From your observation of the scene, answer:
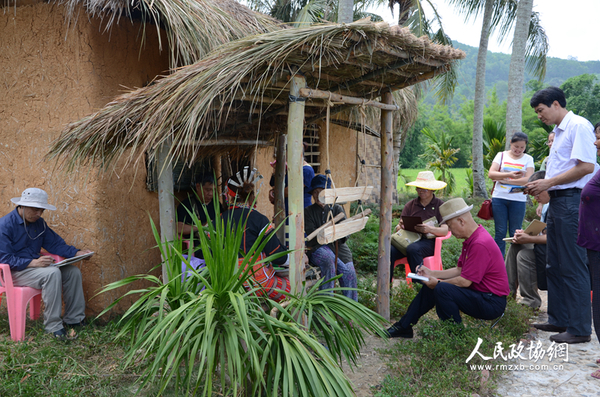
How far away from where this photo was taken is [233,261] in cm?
259

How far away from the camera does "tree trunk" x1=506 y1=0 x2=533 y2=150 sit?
418 inches

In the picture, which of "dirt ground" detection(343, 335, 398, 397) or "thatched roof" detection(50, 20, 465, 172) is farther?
"dirt ground" detection(343, 335, 398, 397)

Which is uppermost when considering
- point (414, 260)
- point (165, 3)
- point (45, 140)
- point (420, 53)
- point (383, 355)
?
point (165, 3)

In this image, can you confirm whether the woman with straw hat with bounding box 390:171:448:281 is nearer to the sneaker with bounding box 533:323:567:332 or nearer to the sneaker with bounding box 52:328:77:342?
the sneaker with bounding box 533:323:567:332

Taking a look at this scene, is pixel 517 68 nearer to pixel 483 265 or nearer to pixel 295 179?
pixel 483 265

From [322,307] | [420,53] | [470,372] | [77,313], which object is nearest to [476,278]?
[470,372]

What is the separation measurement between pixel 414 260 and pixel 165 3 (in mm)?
3814

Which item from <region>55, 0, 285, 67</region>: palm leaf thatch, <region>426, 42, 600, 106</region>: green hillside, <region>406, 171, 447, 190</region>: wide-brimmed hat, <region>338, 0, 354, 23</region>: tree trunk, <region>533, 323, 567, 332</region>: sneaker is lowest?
<region>533, 323, 567, 332</region>: sneaker

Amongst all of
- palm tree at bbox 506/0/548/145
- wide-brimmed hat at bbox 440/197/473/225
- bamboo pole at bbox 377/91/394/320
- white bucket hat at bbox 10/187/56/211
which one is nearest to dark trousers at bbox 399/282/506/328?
wide-brimmed hat at bbox 440/197/473/225

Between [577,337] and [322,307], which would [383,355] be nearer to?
[322,307]

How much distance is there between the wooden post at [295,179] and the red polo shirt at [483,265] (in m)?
1.41

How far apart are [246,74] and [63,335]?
295 cm

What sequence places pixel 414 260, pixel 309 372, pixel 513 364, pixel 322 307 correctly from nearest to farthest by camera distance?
1. pixel 309 372
2. pixel 322 307
3. pixel 513 364
4. pixel 414 260

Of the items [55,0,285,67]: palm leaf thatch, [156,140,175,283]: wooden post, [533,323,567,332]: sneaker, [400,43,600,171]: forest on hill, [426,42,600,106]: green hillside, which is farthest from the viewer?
[426,42,600,106]: green hillside
